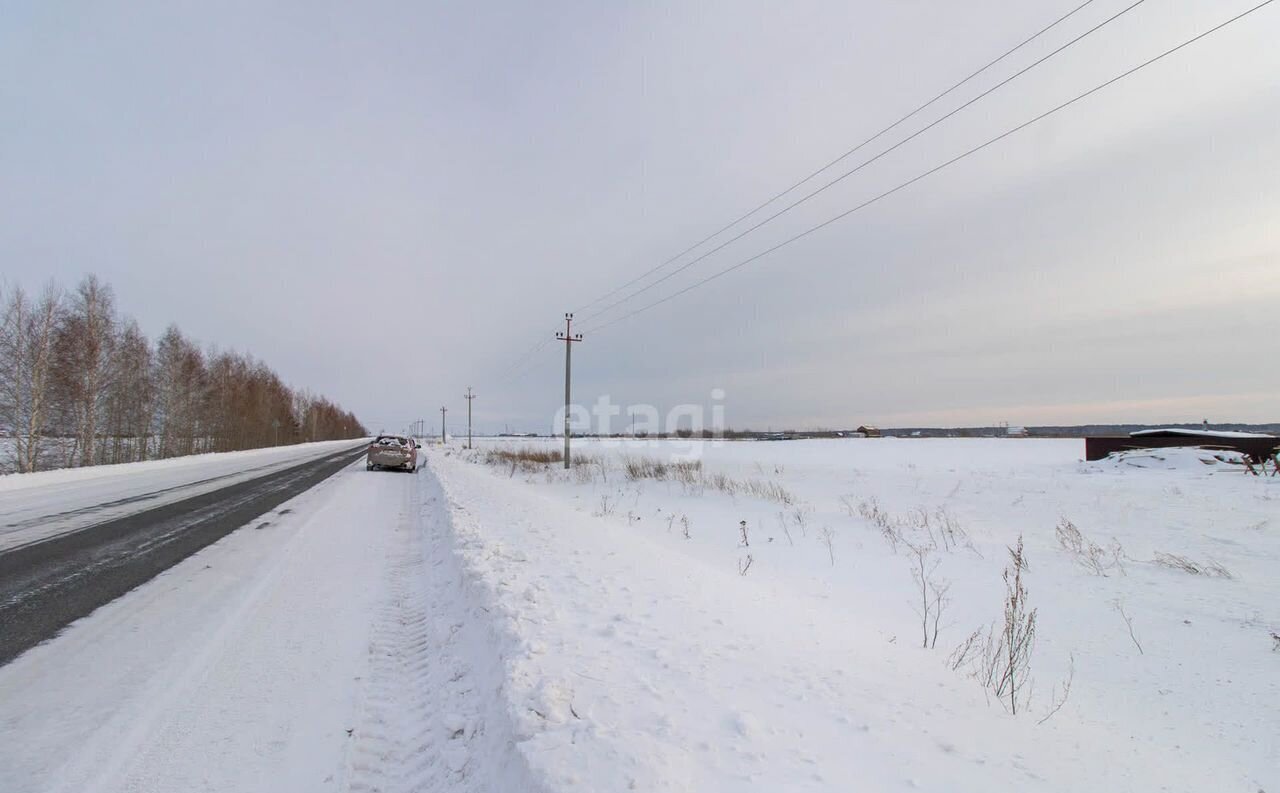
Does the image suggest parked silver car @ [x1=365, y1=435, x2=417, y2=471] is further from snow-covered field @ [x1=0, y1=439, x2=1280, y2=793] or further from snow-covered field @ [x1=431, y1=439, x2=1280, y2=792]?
snow-covered field @ [x1=0, y1=439, x2=1280, y2=793]

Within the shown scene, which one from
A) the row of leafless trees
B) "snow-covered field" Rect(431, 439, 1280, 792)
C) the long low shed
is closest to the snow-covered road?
"snow-covered field" Rect(431, 439, 1280, 792)

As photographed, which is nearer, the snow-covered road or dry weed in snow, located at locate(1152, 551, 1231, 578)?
the snow-covered road

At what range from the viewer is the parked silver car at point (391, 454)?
24109 millimetres

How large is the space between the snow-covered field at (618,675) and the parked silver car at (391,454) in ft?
52.3

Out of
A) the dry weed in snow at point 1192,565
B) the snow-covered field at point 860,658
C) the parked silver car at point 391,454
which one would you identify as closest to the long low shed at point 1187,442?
the snow-covered field at point 860,658

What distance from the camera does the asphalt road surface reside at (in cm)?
Result: 457

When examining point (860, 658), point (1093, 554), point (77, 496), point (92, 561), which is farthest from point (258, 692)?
point (77, 496)

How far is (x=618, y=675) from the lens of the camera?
11.2ft

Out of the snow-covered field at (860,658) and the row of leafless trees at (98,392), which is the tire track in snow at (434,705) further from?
the row of leafless trees at (98,392)

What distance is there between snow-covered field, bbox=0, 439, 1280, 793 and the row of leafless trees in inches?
1137

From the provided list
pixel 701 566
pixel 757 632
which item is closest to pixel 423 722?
pixel 757 632

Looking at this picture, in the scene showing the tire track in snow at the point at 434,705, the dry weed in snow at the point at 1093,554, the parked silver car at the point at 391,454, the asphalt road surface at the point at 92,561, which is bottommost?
the dry weed in snow at the point at 1093,554

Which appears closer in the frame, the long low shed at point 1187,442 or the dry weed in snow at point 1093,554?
the dry weed in snow at point 1093,554

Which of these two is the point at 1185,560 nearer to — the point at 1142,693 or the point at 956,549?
the point at 956,549
